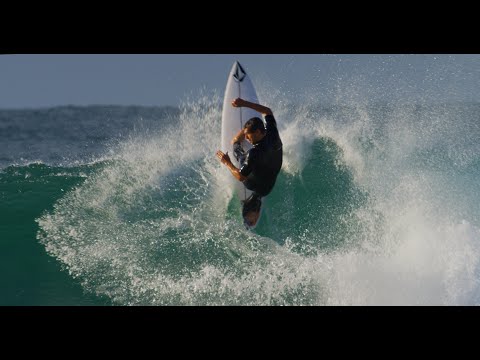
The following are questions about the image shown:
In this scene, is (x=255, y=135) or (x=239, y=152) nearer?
(x=255, y=135)

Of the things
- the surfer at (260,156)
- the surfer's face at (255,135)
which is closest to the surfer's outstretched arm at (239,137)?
the surfer at (260,156)

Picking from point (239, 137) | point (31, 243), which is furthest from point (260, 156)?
point (31, 243)

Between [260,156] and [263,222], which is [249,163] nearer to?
[260,156]

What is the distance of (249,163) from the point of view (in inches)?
225

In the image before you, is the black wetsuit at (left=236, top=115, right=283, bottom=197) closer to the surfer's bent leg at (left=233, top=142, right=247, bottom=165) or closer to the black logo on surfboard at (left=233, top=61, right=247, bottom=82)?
the surfer's bent leg at (left=233, top=142, right=247, bottom=165)

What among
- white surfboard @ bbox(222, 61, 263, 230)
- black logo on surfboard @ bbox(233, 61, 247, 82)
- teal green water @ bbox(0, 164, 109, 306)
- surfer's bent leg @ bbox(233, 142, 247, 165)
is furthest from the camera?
black logo on surfboard @ bbox(233, 61, 247, 82)

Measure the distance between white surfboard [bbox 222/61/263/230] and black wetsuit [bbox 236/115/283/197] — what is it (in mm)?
624

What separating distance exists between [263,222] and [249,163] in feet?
4.18

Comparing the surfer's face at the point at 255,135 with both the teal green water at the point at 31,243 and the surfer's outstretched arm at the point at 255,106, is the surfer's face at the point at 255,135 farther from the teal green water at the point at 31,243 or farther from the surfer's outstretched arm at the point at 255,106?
the teal green water at the point at 31,243

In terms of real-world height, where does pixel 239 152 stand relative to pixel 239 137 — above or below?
below

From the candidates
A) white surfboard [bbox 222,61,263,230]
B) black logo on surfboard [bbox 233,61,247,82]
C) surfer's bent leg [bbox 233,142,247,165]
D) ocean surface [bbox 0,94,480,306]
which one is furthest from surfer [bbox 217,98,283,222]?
black logo on surfboard [bbox 233,61,247,82]

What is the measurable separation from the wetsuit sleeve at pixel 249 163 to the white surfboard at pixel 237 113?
0.80m

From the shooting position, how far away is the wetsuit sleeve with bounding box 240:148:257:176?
5668 millimetres

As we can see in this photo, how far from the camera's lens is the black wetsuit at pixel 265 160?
225 inches
